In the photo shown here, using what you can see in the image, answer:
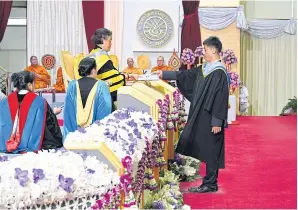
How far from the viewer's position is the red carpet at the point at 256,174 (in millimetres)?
4641

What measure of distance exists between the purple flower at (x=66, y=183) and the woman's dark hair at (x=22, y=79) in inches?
95.9

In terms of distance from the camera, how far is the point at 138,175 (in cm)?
314

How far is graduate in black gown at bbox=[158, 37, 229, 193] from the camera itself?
480cm

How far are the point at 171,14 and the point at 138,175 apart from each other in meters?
10.0

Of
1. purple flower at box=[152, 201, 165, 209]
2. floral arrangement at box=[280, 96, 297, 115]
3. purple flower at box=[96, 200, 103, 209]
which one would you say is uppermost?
purple flower at box=[96, 200, 103, 209]

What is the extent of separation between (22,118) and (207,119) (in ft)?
4.91

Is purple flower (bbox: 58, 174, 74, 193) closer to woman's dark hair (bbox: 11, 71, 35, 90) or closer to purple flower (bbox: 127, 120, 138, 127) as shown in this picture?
purple flower (bbox: 127, 120, 138, 127)

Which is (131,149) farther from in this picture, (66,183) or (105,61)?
(105,61)

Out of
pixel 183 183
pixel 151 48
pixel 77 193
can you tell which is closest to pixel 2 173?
pixel 77 193

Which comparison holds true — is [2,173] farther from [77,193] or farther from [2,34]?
[2,34]

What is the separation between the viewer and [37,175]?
2297 millimetres

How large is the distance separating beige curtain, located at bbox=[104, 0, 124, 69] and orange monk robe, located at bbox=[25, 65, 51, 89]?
5.83 ft

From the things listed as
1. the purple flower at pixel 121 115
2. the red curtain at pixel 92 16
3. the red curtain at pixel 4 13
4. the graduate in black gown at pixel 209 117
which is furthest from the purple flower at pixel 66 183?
the red curtain at pixel 4 13

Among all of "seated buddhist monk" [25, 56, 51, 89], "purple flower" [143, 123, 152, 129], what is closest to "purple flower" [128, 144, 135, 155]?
"purple flower" [143, 123, 152, 129]
